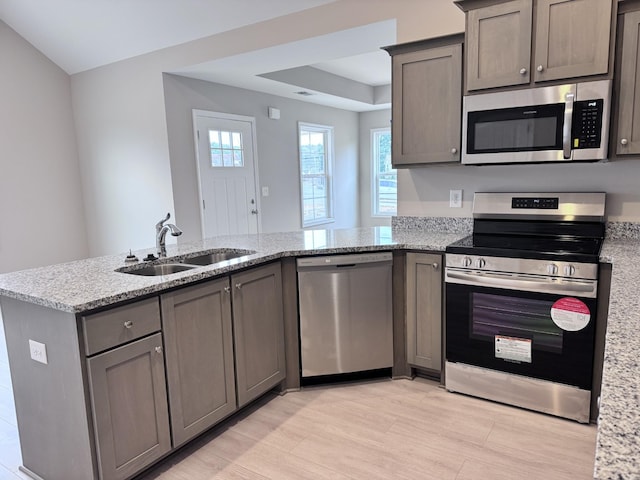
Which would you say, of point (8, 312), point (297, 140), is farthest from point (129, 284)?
point (297, 140)

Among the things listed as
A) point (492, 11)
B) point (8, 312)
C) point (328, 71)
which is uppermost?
point (328, 71)

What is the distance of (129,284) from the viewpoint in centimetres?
188

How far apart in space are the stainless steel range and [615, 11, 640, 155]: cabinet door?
369 mm

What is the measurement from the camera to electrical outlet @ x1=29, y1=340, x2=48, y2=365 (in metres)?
1.79

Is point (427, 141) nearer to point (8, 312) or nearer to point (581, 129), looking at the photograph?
point (581, 129)

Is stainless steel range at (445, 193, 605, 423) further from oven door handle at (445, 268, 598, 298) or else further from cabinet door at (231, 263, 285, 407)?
cabinet door at (231, 263, 285, 407)

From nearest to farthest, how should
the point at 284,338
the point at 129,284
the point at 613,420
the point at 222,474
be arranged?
the point at 613,420 → the point at 129,284 → the point at 222,474 → the point at 284,338

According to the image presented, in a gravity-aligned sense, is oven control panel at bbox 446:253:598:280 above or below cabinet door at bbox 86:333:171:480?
above

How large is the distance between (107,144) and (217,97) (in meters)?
1.32

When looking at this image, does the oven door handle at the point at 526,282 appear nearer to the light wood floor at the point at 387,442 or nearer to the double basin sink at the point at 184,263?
the light wood floor at the point at 387,442

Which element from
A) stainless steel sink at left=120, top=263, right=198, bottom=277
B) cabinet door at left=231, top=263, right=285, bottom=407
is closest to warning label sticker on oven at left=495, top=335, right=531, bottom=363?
cabinet door at left=231, top=263, right=285, bottom=407

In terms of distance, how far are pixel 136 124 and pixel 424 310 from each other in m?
3.52

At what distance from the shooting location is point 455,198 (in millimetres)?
3078

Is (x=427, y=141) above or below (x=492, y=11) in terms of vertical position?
below
